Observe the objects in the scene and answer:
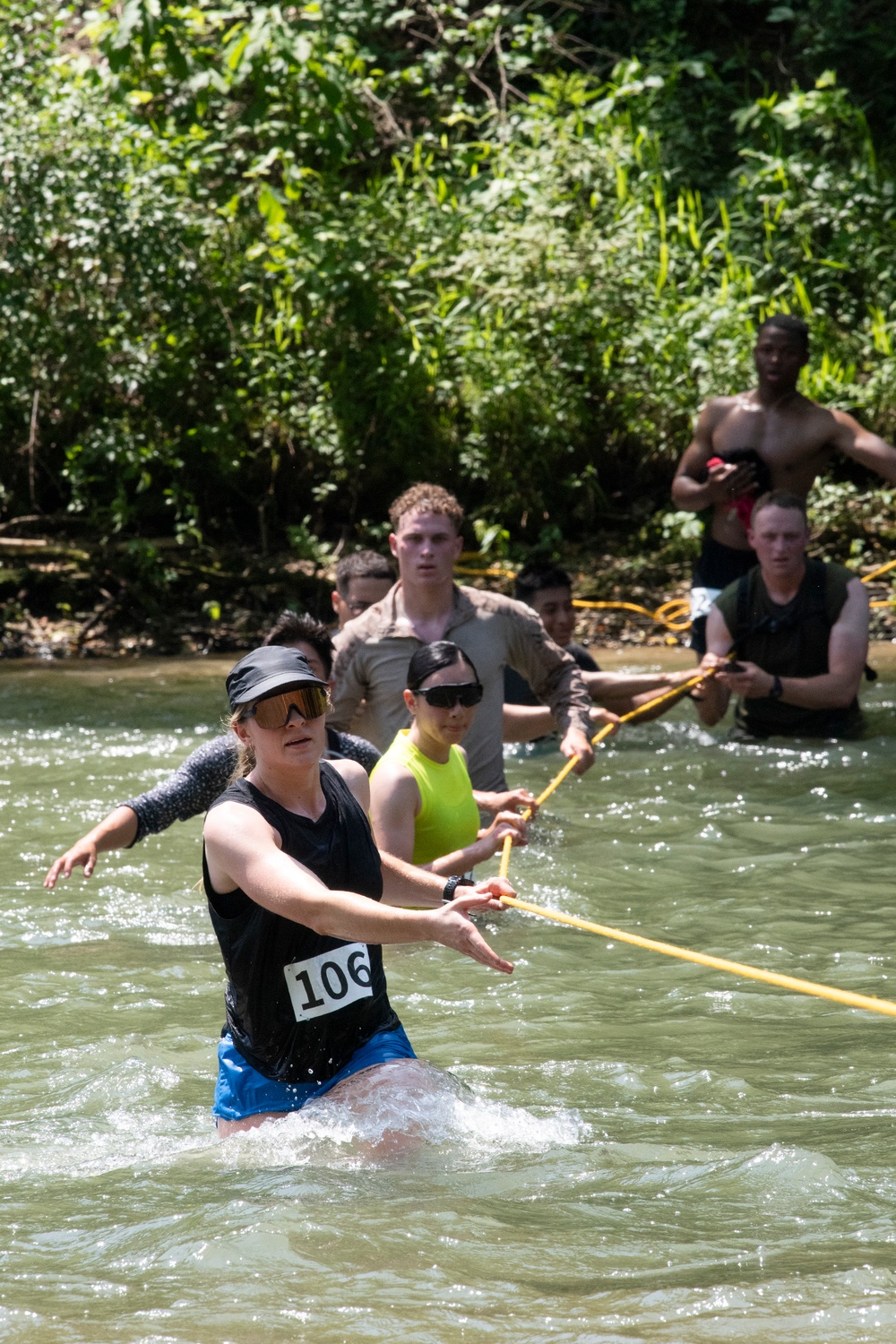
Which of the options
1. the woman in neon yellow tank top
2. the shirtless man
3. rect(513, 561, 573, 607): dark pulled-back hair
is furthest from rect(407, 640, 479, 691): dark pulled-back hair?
the shirtless man

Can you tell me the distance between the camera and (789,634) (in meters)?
8.80

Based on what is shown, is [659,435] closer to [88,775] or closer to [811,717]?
[811,717]

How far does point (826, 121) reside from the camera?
1603 cm

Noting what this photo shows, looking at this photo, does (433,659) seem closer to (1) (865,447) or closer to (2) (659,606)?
(1) (865,447)

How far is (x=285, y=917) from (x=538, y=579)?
521cm

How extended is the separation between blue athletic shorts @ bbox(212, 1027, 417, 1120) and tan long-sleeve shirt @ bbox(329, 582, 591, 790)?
9.32 feet

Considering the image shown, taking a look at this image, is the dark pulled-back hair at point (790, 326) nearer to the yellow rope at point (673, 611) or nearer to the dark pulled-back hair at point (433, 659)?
the yellow rope at point (673, 611)

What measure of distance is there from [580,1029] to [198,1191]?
1665 millimetres

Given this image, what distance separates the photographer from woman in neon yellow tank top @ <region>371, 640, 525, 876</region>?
18.5 feet

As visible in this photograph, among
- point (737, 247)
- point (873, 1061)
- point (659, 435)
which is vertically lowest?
point (873, 1061)

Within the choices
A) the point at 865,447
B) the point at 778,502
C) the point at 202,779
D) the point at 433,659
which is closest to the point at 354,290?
the point at 865,447

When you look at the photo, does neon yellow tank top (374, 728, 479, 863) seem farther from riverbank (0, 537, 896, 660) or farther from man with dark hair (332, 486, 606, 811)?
riverbank (0, 537, 896, 660)

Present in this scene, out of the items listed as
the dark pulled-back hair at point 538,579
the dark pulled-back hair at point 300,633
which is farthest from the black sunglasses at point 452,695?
the dark pulled-back hair at point 538,579

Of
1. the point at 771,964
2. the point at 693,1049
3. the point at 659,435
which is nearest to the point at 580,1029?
the point at 693,1049
